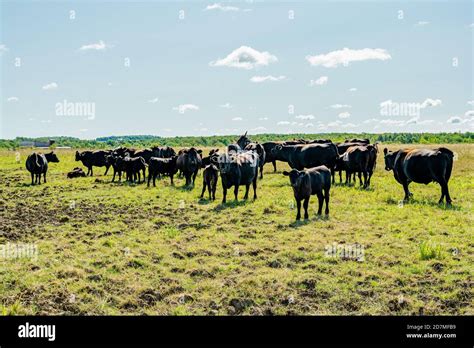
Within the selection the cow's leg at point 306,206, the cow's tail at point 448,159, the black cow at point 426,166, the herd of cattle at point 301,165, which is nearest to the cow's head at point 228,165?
the herd of cattle at point 301,165

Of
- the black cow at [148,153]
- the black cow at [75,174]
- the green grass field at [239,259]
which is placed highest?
the black cow at [148,153]

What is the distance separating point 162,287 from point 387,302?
12.6ft

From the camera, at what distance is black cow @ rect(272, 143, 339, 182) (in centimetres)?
2202

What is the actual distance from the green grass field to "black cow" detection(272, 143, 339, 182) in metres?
6.14

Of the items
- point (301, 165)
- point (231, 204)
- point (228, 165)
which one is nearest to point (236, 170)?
point (228, 165)

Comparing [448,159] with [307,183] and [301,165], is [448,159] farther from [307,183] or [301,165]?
[301,165]

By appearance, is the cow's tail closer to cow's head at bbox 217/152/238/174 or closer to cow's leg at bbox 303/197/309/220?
cow's leg at bbox 303/197/309/220

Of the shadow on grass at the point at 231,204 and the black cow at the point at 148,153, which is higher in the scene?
the black cow at the point at 148,153

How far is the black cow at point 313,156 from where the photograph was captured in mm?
22016

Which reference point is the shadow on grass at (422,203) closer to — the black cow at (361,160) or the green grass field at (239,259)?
the green grass field at (239,259)

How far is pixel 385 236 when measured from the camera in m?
10.5

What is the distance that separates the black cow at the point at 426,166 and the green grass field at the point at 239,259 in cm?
80
